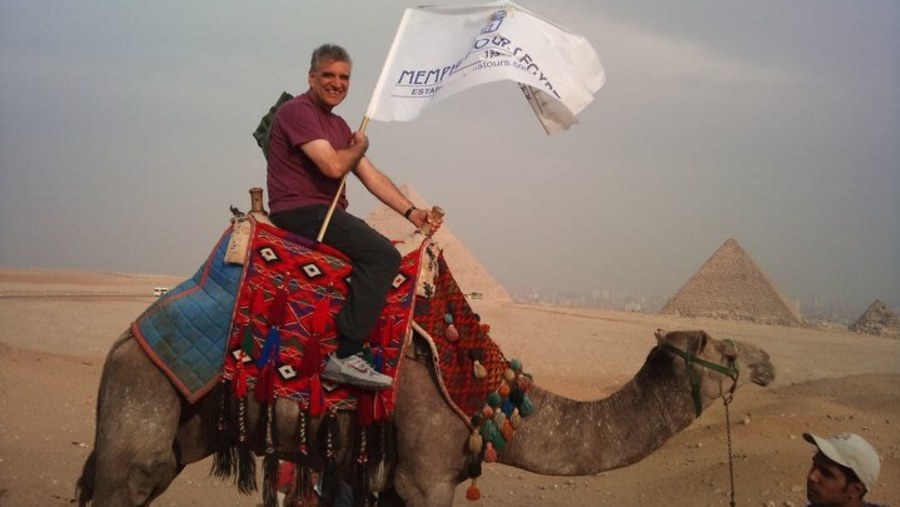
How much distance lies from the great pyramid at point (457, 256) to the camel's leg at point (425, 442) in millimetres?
48538

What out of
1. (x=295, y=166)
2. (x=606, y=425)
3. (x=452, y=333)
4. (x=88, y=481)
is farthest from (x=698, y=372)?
(x=88, y=481)

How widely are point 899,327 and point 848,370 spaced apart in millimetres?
24328

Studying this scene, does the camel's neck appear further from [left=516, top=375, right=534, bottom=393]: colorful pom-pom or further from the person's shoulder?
the person's shoulder

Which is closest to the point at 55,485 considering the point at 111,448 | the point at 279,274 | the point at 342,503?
the point at 342,503

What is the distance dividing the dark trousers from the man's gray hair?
77cm

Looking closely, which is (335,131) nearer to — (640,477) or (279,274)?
(279,274)

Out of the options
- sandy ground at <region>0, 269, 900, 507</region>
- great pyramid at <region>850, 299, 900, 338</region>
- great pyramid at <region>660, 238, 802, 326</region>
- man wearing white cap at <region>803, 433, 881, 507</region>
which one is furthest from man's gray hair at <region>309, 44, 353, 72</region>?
great pyramid at <region>660, 238, 802, 326</region>

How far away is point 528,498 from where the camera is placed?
8891 mm

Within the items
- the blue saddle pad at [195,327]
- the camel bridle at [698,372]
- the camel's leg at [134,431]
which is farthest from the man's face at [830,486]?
the camel's leg at [134,431]

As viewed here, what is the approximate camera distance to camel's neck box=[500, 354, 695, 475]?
4801 mm

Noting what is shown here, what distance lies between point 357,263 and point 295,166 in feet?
2.08

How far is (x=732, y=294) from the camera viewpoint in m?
53.5

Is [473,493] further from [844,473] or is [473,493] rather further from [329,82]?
[329,82]

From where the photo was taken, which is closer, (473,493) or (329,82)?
(329,82)
